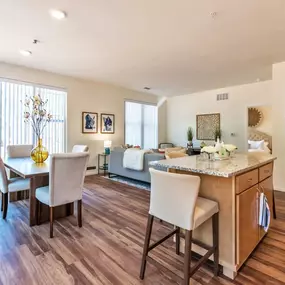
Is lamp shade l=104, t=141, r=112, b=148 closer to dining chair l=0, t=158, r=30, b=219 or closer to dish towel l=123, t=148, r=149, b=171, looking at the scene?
dish towel l=123, t=148, r=149, b=171

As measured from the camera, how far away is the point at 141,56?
392 cm

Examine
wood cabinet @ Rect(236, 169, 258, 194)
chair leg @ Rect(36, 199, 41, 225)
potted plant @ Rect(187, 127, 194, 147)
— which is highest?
potted plant @ Rect(187, 127, 194, 147)

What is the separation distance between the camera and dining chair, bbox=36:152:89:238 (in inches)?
91.4

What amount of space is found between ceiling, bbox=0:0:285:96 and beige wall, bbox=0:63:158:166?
0.28 m

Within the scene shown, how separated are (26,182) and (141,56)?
9.79 feet

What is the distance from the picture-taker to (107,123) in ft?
20.4

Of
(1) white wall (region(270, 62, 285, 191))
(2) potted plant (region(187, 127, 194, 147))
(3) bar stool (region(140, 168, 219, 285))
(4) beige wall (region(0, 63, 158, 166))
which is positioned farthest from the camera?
(2) potted plant (region(187, 127, 194, 147))

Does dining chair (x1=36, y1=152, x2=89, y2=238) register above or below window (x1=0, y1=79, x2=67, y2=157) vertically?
below

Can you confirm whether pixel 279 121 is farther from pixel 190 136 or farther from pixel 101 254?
pixel 101 254

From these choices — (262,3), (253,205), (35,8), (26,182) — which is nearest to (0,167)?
(26,182)

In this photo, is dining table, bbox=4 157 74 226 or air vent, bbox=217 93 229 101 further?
air vent, bbox=217 93 229 101

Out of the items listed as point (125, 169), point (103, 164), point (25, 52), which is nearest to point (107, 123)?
point (103, 164)

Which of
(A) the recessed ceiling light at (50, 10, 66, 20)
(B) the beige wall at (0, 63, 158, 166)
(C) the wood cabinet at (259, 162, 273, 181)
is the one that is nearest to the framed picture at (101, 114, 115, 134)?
(B) the beige wall at (0, 63, 158, 166)

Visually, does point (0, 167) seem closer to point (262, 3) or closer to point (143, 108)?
point (262, 3)
